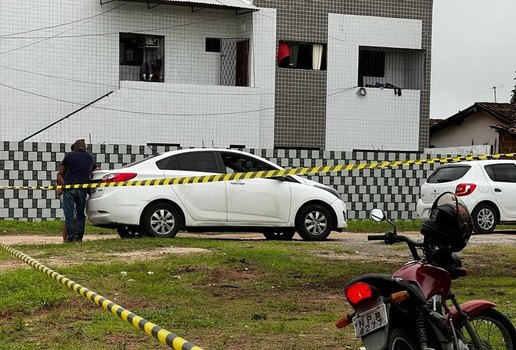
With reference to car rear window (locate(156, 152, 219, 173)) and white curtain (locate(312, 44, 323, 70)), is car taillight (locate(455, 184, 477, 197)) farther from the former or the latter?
white curtain (locate(312, 44, 323, 70))

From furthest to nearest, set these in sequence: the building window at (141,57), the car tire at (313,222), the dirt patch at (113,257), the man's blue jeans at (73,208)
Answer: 1. the building window at (141,57)
2. the car tire at (313,222)
3. the man's blue jeans at (73,208)
4. the dirt patch at (113,257)

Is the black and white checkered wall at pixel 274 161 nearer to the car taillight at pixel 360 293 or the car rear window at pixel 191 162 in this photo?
the car rear window at pixel 191 162

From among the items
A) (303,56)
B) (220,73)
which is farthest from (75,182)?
(303,56)

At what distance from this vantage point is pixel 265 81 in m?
33.1

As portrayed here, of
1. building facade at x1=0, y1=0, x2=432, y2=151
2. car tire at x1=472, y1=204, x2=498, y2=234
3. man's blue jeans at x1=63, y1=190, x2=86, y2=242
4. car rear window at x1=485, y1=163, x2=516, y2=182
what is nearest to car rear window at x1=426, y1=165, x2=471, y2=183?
car rear window at x1=485, y1=163, x2=516, y2=182

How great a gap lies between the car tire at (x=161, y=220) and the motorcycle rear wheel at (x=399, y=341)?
11.1 meters

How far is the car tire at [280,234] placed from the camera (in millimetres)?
18780

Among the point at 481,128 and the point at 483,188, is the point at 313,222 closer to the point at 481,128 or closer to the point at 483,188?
the point at 483,188

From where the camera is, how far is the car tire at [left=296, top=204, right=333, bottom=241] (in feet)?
59.8

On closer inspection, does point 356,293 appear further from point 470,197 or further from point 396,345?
point 470,197

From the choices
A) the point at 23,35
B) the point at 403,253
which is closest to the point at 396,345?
the point at 403,253

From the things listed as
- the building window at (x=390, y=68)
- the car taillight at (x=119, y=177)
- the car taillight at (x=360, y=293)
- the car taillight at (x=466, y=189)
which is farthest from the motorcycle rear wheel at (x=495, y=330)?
the building window at (x=390, y=68)

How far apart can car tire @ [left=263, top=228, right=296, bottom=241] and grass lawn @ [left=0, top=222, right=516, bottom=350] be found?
2.19 meters

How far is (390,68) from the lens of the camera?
36312 millimetres
